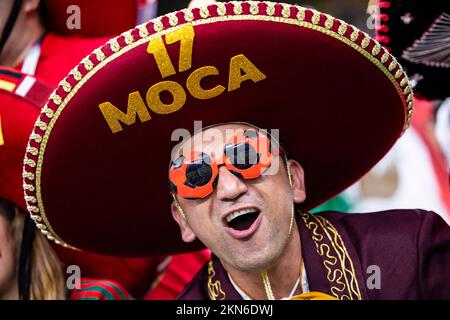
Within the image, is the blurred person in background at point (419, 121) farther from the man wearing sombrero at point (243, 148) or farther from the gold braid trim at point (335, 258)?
the gold braid trim at point (335, 258)

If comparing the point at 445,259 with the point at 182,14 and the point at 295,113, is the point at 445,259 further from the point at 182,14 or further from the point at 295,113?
the point at 182,14

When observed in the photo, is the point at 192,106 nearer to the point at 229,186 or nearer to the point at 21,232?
the point at 229,186

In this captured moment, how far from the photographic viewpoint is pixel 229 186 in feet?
6.63

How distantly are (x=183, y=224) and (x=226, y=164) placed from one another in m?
0.32

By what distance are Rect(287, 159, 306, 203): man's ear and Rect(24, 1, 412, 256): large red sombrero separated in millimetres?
48

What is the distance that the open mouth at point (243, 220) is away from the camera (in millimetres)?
2055

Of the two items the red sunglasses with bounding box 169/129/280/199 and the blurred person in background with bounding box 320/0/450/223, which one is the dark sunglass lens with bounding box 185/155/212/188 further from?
the blurred person in background with bounding box 320/0/450/223

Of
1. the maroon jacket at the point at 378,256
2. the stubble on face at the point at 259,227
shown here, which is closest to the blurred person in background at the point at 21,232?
the stubble on face at the point at 259,227

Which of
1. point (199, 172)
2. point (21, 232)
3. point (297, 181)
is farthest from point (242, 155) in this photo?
point (21, 232)

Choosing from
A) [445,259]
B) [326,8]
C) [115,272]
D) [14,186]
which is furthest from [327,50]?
[326,8]

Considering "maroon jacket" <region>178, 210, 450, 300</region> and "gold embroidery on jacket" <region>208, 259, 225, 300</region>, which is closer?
"maroon jacket" <region>178, 210, 450, 300</region>

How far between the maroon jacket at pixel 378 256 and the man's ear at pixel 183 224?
0.52 ft

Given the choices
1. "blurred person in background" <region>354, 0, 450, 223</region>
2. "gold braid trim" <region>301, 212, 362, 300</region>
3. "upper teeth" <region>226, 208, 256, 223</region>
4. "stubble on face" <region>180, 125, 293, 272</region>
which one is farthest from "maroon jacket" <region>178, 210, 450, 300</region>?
"blurred person in background" <region>354, 0, 450, 223</region>

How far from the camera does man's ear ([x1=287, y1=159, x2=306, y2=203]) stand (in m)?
2.23
